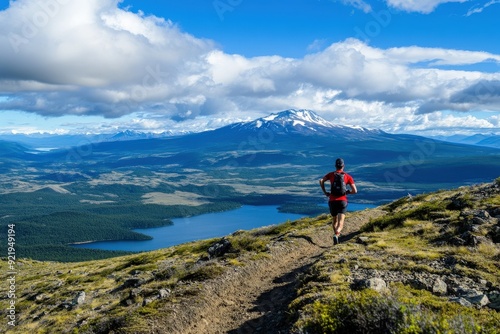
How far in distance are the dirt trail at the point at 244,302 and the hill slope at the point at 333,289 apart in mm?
45

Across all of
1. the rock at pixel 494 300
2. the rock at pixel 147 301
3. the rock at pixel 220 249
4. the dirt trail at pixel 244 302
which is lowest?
the rock at pixel 220 249

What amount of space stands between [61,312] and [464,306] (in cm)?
2130

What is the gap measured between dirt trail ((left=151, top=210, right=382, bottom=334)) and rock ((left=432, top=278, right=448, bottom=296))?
4776 millimetres

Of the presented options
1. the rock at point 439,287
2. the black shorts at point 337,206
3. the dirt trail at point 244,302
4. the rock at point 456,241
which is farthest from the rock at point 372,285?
the black shorts at point 337,206

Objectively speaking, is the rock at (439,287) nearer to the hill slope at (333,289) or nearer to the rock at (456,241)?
the hill slope at (333,289)

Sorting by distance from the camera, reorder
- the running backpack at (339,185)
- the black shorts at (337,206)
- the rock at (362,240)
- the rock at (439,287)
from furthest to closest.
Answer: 1. the black shorts at (337,206)
2. the running backpack at (339,185)
3. the rock at (362,240)
4. the rock at (439,287)

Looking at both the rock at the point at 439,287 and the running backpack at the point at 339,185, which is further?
the running backpack at the point at 339,185

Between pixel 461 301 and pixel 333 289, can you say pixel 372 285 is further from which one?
pixel 461 301

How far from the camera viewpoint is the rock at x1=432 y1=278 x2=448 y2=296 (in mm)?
12250

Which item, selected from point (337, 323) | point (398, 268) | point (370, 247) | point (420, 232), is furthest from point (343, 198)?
point (337, 323)

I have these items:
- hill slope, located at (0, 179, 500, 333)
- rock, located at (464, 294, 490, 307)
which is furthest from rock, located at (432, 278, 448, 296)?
rock, located at (464, 294, 490, 307)

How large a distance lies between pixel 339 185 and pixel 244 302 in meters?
8.93

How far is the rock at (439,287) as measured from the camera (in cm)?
1225

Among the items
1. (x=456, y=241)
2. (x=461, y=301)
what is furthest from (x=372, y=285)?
(x=456, y=241)
